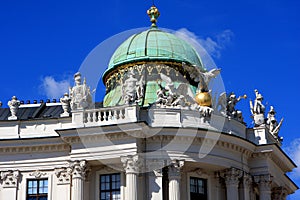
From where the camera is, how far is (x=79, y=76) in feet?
122

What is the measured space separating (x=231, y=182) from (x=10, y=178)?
1172 centimetres

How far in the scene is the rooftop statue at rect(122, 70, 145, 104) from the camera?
35.8 meters

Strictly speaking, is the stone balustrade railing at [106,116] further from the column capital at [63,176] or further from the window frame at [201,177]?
the window frame at [201,177]

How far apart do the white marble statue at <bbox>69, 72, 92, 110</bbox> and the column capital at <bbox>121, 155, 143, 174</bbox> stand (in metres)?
3.92

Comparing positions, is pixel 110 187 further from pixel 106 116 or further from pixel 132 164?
pixel 106 116

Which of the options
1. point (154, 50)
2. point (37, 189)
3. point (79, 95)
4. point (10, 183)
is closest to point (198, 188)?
point (79, 95)

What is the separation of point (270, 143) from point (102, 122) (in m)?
9.77

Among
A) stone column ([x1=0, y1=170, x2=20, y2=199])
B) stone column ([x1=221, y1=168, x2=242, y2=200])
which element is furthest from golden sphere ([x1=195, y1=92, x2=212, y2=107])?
stone column ([x1=0, y1=170, x2=20, y2=199])

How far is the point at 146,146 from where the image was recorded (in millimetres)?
35594

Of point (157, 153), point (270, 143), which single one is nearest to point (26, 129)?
point (157, 153)

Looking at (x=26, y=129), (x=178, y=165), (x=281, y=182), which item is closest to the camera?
(x=178, y=165)

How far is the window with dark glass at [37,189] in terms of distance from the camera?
120 ft

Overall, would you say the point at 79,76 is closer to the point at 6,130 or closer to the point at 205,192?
the point at 6,130

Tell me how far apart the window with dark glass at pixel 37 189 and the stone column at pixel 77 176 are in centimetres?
219
